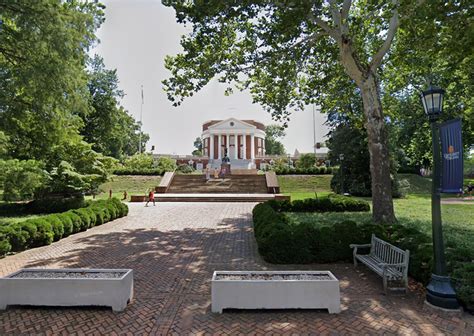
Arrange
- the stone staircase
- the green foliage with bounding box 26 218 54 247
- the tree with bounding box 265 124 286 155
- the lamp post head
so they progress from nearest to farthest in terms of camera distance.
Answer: the lamp post head < the green foliage with bounding box 26 218 54 247 < the stone staircase < the tree with bounding box 265 124 286 155

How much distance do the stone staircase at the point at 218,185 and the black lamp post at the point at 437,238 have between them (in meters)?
20.1

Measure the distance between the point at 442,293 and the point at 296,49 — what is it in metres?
9.49

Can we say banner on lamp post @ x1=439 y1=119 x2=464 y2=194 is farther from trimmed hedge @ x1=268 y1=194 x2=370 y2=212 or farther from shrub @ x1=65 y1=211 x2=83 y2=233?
shrub @ x1=65 y1=211 x2=83 y2=233

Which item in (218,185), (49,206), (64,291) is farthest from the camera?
(218,185)

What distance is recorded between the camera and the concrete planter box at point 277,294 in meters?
4.16

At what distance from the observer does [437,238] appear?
14.5ft

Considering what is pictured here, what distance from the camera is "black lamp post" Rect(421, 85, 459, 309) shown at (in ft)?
14.0

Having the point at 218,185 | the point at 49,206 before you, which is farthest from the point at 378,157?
the point at 218,185

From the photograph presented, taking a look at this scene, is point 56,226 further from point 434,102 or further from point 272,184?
point 272,184

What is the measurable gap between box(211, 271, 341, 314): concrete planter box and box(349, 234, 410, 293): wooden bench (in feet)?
4.46

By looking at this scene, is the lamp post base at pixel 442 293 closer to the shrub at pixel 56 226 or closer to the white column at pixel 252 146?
the shrub at pixel 56 226

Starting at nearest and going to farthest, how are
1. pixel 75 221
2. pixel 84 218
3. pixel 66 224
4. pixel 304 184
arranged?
pixel 66 224
pixel 75 221
pixel 84 218
pixel 304 184

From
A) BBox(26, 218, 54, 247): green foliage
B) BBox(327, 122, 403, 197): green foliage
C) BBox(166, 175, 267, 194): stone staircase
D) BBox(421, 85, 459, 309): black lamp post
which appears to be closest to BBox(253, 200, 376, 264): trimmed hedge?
BBox(421, 85, 459, 309): black lamp post

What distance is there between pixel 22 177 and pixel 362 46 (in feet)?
49.9
